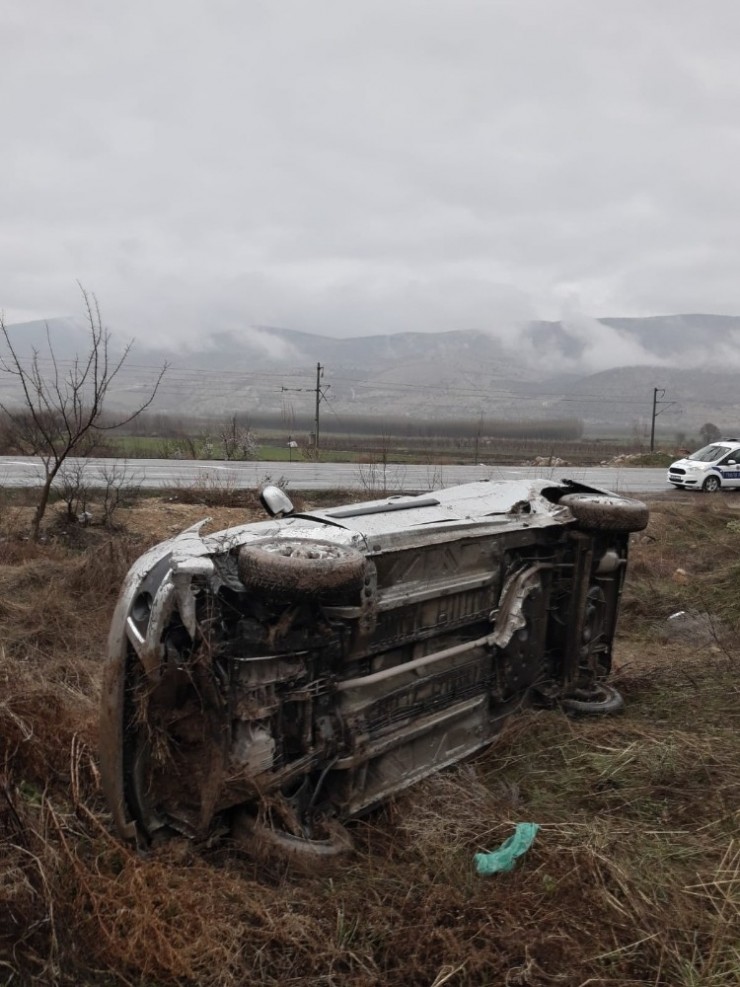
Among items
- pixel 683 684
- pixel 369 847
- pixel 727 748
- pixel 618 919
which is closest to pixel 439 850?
pixel 369 847

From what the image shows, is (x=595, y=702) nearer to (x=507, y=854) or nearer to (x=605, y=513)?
(x=605, y=513)

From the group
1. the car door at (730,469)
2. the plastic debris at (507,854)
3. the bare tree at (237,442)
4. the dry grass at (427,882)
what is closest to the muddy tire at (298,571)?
the dry grass at (427,882)

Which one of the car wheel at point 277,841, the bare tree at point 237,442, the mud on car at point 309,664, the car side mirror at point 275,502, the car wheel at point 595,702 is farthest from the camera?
the bare tree at point 237,442

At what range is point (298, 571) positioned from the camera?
9.46 feet

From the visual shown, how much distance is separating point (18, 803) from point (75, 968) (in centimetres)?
66

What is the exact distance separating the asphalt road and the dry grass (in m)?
10.0

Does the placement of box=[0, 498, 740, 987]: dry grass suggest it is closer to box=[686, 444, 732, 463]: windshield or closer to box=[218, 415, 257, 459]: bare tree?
box=[686, 444, 732, 463]: windshield

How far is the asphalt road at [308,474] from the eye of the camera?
1588cm

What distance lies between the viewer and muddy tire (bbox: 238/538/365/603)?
9.46 ft

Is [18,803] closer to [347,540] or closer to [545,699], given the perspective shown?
A: [347,540]

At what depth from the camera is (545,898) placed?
2.84 meters

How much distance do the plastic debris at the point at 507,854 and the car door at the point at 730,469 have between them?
755 inches

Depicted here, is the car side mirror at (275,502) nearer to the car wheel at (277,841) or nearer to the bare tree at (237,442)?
the car wheel at (277,841)

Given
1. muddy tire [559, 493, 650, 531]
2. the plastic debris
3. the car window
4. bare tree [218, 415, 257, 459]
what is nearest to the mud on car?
muddy tire [559, 493, 650, 531]
